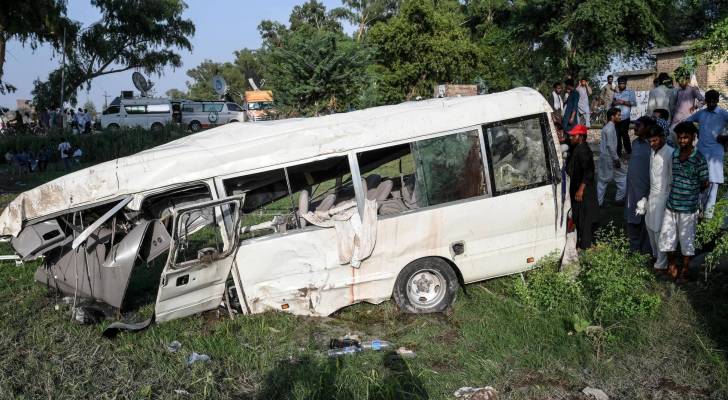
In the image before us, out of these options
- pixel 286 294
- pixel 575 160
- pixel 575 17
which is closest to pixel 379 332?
pixel 286 294

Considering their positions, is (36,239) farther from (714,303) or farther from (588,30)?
(588,30)

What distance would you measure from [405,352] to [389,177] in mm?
2426

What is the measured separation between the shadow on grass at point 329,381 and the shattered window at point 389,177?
1.74m

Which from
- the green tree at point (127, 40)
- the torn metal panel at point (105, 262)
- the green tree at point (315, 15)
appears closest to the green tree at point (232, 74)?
the green tree at point (315, 15)

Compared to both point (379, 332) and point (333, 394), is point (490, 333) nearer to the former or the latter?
point (379, 332)

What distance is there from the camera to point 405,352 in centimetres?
527

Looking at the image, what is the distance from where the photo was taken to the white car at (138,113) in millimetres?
32688

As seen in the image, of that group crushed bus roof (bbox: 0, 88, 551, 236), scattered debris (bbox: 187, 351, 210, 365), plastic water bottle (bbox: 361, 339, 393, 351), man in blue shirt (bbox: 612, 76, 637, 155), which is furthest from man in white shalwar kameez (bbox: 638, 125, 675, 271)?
man in blue shirt (bbox: 612, 76, 637, 155)

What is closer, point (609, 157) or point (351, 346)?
point (351, 346)

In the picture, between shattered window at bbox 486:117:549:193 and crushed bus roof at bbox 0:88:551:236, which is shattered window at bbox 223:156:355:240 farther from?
shattered window at bbox 486:117:549:193

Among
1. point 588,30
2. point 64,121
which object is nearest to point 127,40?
point 64,121

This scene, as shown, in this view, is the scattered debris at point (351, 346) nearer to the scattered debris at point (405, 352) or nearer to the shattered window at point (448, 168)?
the scattered debris at point (405, 352)

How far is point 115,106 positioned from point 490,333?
3235 centimetres

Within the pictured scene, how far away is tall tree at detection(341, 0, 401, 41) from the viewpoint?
2042 inches
